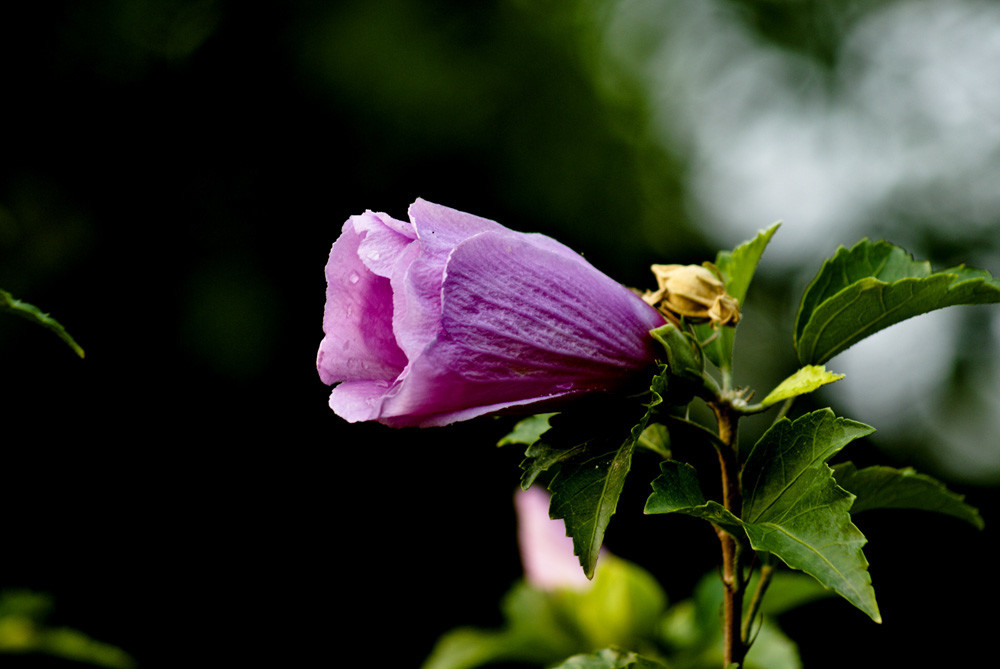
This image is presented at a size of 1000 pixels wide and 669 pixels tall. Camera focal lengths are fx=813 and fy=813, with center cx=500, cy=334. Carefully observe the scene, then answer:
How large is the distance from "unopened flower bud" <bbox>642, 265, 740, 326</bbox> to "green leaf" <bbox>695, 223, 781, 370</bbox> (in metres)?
0.06

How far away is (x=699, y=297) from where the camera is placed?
0.54 m

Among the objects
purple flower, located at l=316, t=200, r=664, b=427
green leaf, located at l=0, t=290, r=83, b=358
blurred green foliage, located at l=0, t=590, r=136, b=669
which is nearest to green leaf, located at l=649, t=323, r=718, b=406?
purple flower, located at l=316, t=200, r=664, b=427

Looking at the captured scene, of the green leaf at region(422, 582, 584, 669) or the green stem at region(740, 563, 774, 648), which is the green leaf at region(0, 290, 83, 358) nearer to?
the green stem at region(740, 563, 774, 648)

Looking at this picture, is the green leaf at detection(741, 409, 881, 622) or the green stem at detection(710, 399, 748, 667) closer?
the green leaf at detection(741, 409, 881, 622)

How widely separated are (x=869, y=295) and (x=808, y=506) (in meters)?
0.16

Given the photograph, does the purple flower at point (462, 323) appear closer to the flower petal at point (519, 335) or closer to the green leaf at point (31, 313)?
the flower petal at point (519, 335)

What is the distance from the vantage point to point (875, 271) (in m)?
0.59

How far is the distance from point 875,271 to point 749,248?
0.30 ft

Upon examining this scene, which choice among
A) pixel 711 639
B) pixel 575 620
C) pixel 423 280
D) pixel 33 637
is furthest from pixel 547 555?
pixel 423 280

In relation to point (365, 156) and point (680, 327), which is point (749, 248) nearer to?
point (680, 327)

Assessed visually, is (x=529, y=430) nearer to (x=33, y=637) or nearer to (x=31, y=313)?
(x=31, y=313)

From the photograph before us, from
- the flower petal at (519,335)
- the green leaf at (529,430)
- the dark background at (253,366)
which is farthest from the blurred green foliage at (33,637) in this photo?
the dark background at (253,366)

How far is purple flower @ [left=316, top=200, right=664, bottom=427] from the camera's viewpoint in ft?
1.50

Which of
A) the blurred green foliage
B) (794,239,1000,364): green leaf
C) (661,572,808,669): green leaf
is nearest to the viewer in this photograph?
(794,239,1000,364): green leaf
